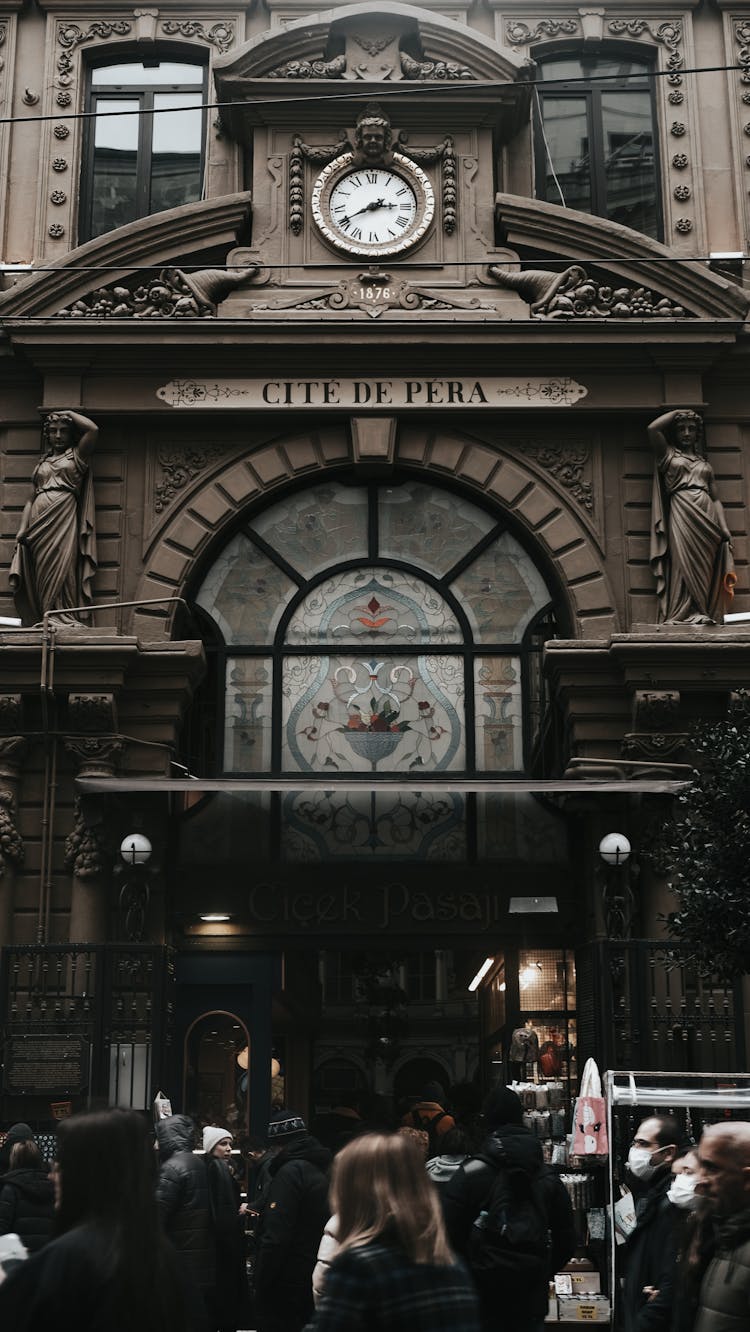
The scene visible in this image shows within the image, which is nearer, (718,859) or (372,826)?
(718,859)

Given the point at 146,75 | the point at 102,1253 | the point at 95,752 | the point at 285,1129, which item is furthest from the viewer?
the point at 146,75

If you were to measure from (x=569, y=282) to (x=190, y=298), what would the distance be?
15.6 feet

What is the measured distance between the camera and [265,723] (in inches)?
804

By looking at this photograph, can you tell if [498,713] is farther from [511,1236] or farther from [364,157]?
[511,1236]

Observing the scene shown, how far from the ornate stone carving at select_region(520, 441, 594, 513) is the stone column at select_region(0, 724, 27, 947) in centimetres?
711

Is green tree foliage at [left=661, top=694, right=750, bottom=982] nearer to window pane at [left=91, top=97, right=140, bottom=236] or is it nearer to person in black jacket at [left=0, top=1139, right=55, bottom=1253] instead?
person in black jacket at [left=0, top=1139, right=55, bottom=1253]

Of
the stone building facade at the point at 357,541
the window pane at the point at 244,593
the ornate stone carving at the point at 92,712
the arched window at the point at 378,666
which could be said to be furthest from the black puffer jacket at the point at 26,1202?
the window pane at the point at 244,593

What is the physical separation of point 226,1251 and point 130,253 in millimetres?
13337

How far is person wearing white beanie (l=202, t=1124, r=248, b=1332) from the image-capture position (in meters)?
11.0

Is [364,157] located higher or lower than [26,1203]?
higher

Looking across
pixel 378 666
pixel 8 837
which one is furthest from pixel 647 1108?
pixel 8 837

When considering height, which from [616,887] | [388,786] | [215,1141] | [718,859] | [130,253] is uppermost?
[130,253]

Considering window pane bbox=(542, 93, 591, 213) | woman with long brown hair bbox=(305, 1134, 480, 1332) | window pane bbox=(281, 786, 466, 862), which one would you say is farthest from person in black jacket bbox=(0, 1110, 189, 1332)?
window pane bbox=(542, 93, 591, 213)

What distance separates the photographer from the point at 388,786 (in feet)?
60.6
